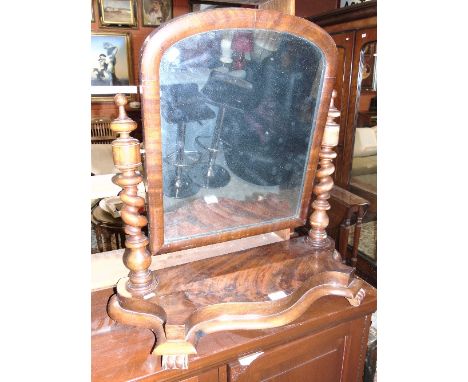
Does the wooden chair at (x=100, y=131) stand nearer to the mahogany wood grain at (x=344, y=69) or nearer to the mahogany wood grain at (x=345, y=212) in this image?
the mahogany wood grain at (x=344, y=69)

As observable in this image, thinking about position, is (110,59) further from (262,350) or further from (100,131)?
(262,350)

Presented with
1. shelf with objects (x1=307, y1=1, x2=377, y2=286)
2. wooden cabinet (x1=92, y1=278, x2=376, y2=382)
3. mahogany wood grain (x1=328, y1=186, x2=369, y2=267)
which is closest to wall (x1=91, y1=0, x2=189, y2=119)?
shelf with objects (x1=307, y1=1, x2=377, y2=286)

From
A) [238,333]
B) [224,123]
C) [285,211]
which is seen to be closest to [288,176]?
[285,211]

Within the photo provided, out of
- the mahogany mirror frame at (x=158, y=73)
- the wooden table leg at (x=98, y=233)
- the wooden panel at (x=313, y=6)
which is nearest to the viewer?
the mahogany mirror frame at (x=158, y=73)

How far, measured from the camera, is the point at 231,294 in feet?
2.14

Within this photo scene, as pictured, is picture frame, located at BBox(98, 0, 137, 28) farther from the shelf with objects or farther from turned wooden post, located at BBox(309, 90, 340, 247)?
turned wooden post, located at BBox(309, 90, 340, 247)

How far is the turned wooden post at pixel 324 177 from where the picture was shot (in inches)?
28.4

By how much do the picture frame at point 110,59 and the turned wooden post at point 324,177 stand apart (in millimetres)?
3094

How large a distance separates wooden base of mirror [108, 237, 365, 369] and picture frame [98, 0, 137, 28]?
131 inches

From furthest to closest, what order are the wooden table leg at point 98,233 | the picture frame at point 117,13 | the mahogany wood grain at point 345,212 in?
the picture frame at point 117,13, the wooden table leg at point 98,233, the mahogany wood grain at point 345,212

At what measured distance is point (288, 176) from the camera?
0.74m

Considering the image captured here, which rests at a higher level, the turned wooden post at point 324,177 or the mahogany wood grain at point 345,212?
the turned wooden post at point 324,177

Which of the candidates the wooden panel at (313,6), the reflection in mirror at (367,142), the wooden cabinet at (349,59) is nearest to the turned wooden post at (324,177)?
the reflection in mirror at (367,142)
